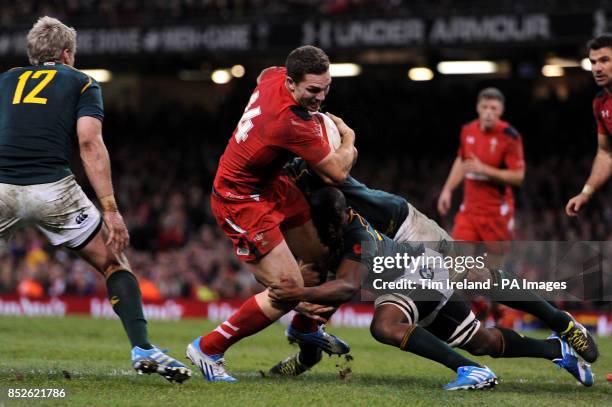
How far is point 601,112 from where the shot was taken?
8.74 metres

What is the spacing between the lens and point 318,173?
6.91 metres

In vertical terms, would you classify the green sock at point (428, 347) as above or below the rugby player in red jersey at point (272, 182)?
below

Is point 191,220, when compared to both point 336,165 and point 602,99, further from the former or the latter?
point 336,165

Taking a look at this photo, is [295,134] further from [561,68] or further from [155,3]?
[561,68]

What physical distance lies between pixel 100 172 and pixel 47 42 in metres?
1.01

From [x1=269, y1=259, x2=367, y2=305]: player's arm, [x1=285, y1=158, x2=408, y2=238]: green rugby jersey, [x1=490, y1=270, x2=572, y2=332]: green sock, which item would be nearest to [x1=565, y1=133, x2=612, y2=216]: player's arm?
[x1=490, y1=270, x2=572, y2=332]: green sock

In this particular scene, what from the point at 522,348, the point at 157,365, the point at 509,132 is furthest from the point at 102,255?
the point at 509,132

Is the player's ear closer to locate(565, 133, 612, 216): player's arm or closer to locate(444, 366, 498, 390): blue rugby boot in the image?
locate(444, 366, 498, 390): blue rugby boot

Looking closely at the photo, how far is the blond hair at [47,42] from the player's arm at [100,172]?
1.99 ft

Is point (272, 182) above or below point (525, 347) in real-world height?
above

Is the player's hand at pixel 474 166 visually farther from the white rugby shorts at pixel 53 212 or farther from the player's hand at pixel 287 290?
the white rugby shorts at pixel 53 212

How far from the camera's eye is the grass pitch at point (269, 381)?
6121mm

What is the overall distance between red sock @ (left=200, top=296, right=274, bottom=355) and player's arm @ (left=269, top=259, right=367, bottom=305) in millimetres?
225

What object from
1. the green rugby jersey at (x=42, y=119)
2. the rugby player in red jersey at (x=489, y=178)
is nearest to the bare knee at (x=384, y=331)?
the green rugby jersey at (x=42, y=119)
